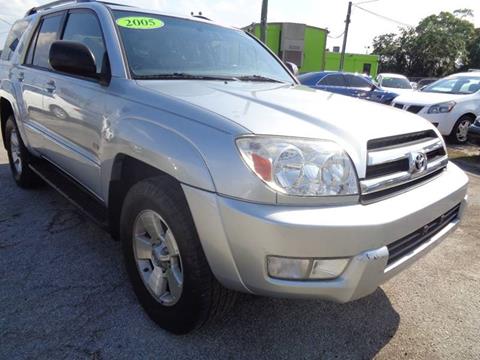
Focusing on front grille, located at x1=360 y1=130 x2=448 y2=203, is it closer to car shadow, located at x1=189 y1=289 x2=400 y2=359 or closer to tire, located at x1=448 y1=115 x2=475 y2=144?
car shadow, located at x1=189 y1=289 x2=400 y2=359

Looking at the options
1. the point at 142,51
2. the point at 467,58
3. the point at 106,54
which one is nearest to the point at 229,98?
the point at 142,51

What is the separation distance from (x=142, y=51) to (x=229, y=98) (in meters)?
0.81

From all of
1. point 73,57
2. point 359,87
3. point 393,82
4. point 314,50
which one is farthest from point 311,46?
point 73,57

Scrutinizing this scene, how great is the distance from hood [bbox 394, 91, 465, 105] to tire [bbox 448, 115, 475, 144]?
51cm

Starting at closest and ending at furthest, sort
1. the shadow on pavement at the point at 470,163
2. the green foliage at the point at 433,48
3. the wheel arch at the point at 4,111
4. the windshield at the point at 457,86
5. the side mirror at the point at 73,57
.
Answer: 1. the side mirror at the point at 73,57
2. the wheel arch at the point at 4,111
3. the shadow on pavement at the point at 470,163
4. the windshield at the point at 457,86
5. the green foliage at the point at 433,48

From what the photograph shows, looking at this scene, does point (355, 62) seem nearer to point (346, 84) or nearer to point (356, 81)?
point (356, 81)

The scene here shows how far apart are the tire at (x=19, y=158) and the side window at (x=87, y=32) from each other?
1.52 m

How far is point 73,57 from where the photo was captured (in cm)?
231

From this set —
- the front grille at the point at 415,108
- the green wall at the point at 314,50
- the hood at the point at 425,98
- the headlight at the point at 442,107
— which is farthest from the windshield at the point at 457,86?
the green wall at the point at 314,50

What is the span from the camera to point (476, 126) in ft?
22.7

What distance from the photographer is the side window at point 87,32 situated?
2.67m

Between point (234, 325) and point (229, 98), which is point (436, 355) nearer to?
point (234, 325)

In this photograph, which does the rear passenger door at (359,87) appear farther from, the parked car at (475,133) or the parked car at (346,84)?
the parked car at (475,133)

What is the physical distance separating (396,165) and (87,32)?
7.75 ft
